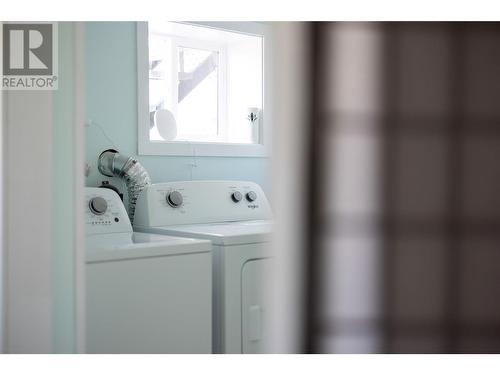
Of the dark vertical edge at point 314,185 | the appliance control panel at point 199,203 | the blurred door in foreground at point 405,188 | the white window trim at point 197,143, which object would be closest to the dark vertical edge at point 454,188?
the blurred door in foreground at point 405,188

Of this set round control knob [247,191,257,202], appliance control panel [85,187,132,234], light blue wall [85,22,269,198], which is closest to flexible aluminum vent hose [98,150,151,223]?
light blue wall [85,22,269,198]

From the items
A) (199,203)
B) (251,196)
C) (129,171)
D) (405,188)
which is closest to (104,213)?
(129,171)

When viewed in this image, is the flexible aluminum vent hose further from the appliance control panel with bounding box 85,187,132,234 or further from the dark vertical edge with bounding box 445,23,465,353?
the dark vertical edge with bounding box 445,23,465,353

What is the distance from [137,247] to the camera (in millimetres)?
1876

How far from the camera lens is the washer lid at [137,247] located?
1.80 metres

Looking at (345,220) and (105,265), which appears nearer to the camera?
(345,220)

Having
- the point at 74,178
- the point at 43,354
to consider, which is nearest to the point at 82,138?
the point at 74,178

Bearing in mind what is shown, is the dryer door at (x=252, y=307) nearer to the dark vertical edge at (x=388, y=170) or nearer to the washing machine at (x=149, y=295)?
the washing machine at (x=149, y=295)

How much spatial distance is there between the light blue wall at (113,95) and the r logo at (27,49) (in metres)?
1.03

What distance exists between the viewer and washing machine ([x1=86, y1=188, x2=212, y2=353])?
1.78 metres
